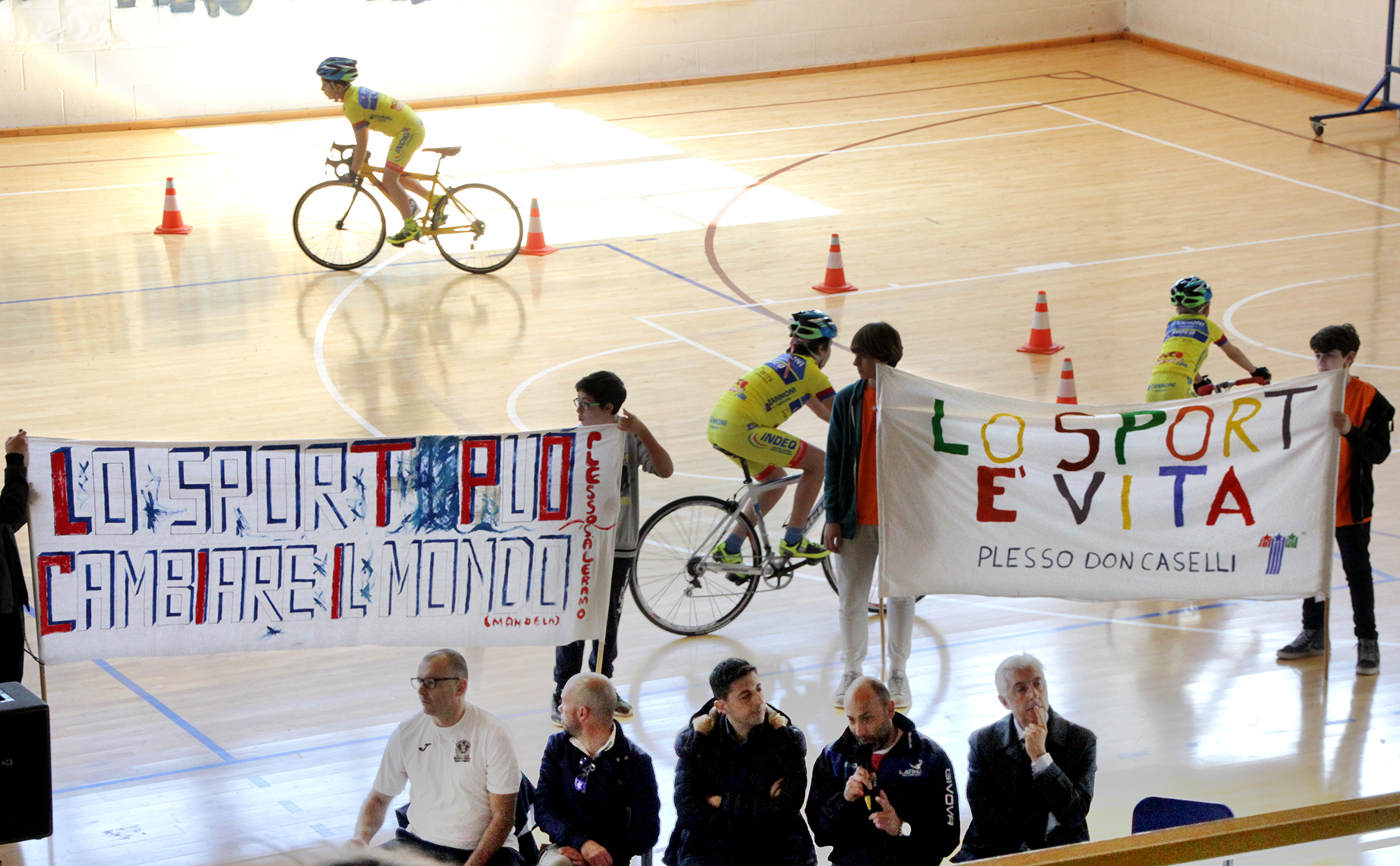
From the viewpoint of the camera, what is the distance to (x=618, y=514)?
6559 millimetres

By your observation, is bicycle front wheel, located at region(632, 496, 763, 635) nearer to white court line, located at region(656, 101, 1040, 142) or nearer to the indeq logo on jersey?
the indeq logo on jersey

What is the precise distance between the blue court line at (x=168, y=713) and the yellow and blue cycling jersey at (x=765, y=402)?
2.48m

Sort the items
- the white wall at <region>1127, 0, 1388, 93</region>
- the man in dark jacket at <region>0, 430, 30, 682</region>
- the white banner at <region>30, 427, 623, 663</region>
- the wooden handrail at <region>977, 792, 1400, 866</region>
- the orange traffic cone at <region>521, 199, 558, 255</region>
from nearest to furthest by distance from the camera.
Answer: the wooden handrail at <region>977, 792, 1400, 866</region>, the man in dark jacket at <region>0, 430, 30, 682</region>, the white banner at <region>30, 427, 623, 663</region>, the orange traffic cone at <region>521, 199, 558, 255</region>, the white wall at <region>1127, 0, 1388, 93</region>

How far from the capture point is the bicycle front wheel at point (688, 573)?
301 inches

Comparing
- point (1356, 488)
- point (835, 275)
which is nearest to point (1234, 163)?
point (835, 275)

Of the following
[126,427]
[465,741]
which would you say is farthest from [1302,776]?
[126,427]

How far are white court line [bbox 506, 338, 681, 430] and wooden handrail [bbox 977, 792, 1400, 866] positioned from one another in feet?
24.7

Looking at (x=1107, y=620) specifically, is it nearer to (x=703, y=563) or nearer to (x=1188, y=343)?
(x=1188, y=343)

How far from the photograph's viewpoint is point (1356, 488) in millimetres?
6949

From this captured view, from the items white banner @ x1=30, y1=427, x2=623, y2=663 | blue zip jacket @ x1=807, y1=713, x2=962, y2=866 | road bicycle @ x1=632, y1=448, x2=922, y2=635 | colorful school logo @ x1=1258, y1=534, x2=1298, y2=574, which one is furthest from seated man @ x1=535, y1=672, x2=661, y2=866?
colorful school logo @ x1=1258, y1=534, x2=1298, y2=574

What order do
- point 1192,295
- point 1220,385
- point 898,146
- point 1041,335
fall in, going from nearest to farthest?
point 1220,385
point 1192,295
point 1041,335
point 898,146

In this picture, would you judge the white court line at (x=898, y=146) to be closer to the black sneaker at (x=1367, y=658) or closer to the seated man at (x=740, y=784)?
the black sneaker at (x=1367, y=658)

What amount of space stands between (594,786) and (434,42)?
16.9 meters

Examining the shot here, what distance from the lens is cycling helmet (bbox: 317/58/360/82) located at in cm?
1388
